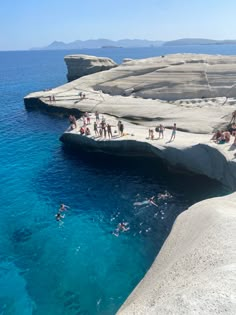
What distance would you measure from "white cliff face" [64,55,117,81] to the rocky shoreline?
1593 cm

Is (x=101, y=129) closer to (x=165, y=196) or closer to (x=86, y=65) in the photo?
(x=165, y=196)

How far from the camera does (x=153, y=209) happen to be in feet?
106

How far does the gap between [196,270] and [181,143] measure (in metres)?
22.7

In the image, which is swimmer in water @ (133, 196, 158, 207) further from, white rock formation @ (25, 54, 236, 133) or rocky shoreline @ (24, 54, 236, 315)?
white rock formation @ (25, 54, 236, 133)

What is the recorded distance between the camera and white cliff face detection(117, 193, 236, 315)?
13.3m

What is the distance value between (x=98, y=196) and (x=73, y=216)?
4060 mm

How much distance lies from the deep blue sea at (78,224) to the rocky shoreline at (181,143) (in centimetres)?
250

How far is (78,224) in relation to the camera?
101ft

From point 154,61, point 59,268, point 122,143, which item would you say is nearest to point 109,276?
point 59,268

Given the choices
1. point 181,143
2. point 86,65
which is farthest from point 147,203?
point 86,65

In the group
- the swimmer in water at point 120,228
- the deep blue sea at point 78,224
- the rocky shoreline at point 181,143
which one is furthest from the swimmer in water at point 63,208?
the rocky shoreline at point 181,143

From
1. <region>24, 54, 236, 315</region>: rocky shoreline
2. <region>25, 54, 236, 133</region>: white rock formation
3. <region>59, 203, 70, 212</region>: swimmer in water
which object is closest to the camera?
<region>24, 54, 236, 315</region>: rocky shoreline

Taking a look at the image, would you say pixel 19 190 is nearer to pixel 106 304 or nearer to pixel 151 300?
pixel 106 304

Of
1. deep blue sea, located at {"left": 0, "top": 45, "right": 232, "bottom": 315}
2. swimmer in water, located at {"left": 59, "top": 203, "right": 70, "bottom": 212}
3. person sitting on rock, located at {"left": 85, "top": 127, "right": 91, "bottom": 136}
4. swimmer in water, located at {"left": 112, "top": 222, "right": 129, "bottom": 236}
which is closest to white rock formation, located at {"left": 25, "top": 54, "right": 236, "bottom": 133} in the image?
person sitting on rock, located at {"left": 85, "top": 127, "right": 91, "bottom": 136}
